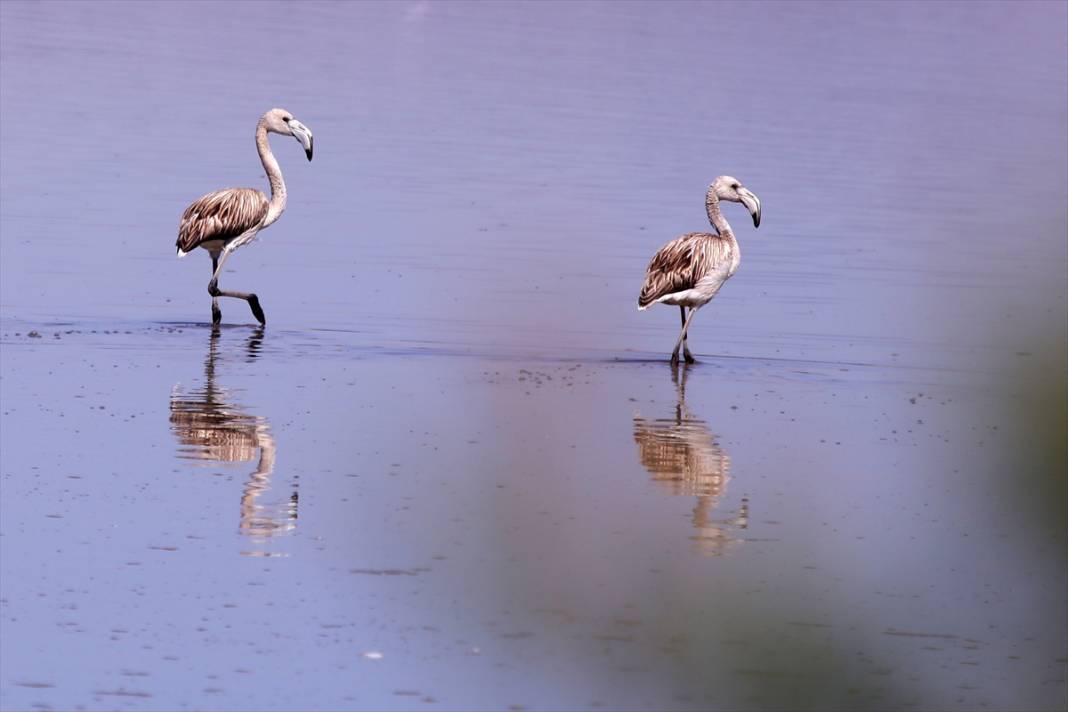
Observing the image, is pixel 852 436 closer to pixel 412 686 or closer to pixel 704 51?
pixel 412 686

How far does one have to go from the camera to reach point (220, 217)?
1628cm

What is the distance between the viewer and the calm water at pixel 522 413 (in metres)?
2.02

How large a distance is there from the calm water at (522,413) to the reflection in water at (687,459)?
4 cm

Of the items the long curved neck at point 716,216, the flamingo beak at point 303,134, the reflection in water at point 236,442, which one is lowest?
the reflection in water at point 236,442

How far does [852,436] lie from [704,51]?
41749mm

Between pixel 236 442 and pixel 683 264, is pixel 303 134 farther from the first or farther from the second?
pixel 236 442

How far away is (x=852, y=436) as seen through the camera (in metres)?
11.7

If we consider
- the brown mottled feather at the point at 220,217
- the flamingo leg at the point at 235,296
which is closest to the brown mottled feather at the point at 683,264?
the flamingo leg at the point at 235,296

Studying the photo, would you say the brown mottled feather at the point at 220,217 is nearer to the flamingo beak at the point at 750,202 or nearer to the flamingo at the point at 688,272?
the flamingo at the point at 688,272

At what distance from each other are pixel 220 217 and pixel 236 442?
5.83 metres

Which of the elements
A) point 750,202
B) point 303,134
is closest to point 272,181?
point 303,134

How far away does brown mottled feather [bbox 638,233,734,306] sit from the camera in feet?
47.9

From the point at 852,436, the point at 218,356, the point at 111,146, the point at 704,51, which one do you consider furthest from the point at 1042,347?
the point at 704,51

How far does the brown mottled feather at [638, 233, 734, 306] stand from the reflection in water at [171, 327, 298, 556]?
126 inches
